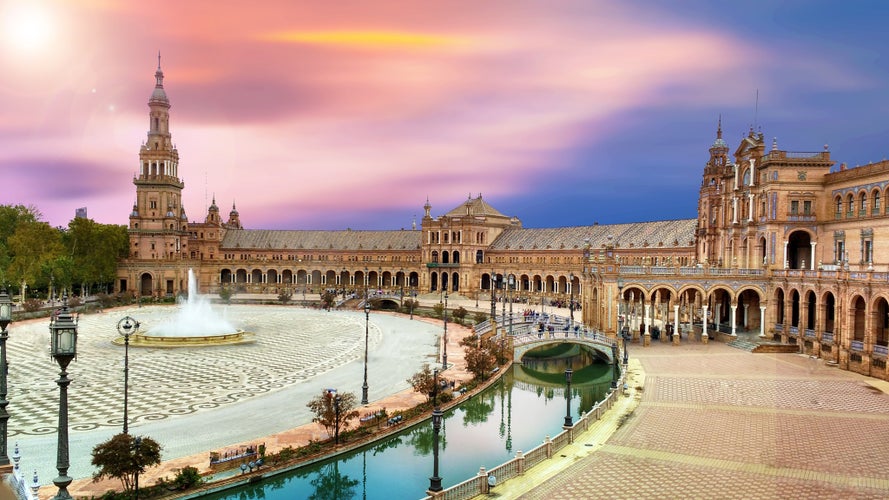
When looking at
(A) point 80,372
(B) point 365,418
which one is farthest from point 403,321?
(B) point 365,418

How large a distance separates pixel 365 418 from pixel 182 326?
36.4 m

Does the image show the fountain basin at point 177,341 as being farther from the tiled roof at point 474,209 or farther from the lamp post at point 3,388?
the tiled roof at point 474,209

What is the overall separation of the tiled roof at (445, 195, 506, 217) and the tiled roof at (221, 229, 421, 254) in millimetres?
9658

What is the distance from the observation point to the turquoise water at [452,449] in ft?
84.3

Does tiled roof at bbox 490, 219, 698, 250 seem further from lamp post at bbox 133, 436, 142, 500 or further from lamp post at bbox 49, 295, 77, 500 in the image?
lamp post at bbox 49, 295, 77, 500

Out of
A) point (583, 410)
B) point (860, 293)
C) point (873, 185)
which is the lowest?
point (583, 410)

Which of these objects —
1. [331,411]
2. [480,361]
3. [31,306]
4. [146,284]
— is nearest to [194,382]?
[331,411]

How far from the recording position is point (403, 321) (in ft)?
254

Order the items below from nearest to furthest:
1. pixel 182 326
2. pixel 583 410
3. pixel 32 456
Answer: pixel 32 456 < pixel 583 410 < pixel 182 326

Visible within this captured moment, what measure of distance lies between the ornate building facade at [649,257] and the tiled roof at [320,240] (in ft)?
1.04

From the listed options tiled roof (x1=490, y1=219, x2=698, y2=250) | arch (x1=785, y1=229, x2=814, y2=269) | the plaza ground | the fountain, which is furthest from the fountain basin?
arch (x1=785, y1=229, x2=814, y2=269)

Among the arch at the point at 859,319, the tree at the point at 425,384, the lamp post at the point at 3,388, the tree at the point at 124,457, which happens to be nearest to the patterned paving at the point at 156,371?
the tree at the point at 425,384

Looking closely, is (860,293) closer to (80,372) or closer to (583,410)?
(583,410)

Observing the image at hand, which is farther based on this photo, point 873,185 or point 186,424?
point 873,185
